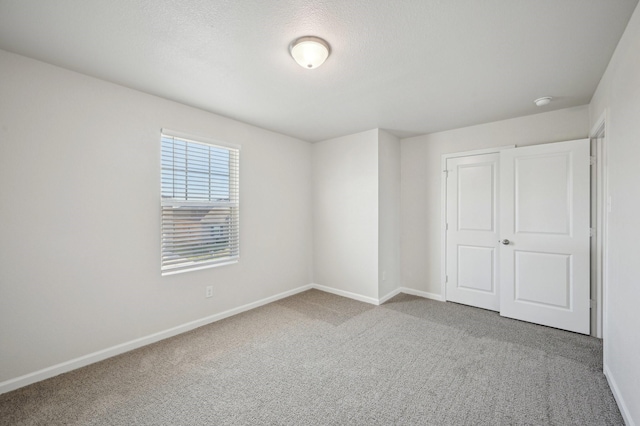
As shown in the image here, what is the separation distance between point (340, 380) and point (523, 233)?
9.17 ft

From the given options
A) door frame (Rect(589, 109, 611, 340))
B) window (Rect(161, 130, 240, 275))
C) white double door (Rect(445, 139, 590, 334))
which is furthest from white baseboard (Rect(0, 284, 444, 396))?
door frame (Rect(589, 109, 611, 340))

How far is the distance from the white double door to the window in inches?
122

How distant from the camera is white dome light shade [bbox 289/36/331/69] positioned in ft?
6.14

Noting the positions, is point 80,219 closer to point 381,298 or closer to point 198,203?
point 198,203

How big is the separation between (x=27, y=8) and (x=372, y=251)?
3.86 metres

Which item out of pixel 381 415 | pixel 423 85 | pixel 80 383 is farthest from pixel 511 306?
pixel 80 383

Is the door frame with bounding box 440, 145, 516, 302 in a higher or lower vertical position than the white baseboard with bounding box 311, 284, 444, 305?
higher

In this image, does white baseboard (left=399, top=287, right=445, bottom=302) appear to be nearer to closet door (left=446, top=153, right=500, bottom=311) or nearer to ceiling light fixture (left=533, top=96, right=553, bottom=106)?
closet door (left=446, top=153, right=500, bottom=311)

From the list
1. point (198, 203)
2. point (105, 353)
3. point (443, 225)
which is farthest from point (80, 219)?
point (443, 225)

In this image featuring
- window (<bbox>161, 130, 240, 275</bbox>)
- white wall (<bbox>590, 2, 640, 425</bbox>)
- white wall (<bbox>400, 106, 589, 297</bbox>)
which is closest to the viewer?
white wall (<bbox>590, 2, 640, 425</bbox>)

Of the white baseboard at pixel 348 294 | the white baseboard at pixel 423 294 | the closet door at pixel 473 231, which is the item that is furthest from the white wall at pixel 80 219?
the closet door at pixel 473 231

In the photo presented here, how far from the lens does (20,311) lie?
210cm

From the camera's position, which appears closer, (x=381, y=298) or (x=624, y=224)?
(x=624, y=224)

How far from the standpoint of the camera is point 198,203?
3182 millimetres
